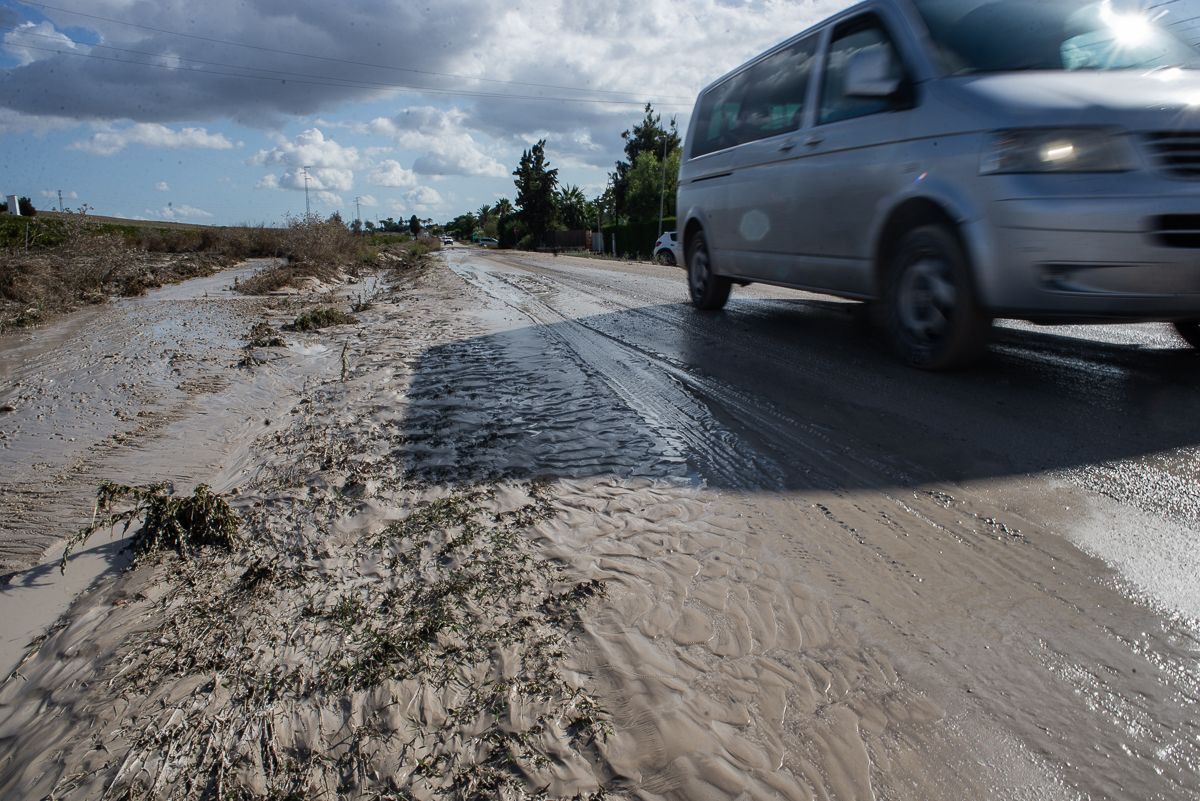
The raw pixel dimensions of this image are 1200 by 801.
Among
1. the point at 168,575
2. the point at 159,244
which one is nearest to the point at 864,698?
the point at 168,575

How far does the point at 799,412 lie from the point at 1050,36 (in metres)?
2.69

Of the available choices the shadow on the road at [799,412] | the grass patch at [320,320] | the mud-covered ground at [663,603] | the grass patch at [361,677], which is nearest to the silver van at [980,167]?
the shadow on the road at [799,412]

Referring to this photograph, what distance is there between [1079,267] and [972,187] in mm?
661

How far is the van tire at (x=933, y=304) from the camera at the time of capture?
394cm

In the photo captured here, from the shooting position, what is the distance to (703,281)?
7.38m

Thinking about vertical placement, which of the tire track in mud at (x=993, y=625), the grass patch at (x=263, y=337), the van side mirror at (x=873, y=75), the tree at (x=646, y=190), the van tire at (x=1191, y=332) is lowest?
the grass patch at (x=263, y=337)

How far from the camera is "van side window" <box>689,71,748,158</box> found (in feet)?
21.2

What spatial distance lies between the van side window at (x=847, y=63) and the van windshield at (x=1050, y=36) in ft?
0.86

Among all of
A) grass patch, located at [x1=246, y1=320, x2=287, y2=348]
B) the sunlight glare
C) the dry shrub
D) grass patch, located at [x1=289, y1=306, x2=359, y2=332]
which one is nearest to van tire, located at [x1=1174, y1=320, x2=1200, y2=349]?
the sunlight glare

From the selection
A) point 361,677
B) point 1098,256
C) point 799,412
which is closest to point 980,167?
point 1098,256

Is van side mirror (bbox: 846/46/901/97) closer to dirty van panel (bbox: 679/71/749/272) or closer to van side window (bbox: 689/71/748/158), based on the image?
dirty van panel (bbox: 679/71/749/272)

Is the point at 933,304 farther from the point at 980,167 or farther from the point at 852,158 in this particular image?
the point at 852,158

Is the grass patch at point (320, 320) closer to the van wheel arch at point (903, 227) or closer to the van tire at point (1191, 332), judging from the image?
the van wheel arch at point (903, 227)

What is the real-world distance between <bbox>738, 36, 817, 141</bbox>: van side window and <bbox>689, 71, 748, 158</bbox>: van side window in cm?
16
